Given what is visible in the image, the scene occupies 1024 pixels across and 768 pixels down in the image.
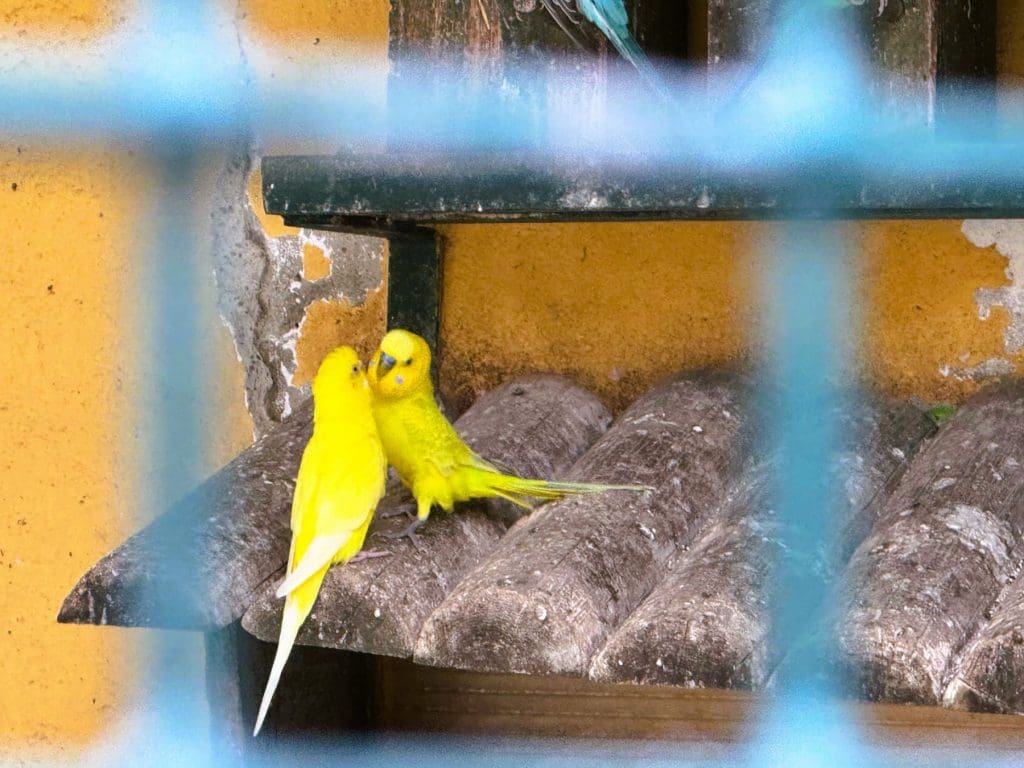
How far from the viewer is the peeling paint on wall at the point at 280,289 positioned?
187 cm

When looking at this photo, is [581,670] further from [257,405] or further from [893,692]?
[257,405]

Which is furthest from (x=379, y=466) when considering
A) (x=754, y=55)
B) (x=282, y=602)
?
(x=754, y=55)

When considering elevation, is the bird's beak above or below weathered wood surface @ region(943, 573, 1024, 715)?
above

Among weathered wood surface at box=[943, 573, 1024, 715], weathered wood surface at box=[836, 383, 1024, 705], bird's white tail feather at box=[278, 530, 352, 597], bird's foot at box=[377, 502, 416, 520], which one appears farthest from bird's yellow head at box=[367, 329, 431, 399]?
weathered wood surface at box=[943, 573, 1024, 715]

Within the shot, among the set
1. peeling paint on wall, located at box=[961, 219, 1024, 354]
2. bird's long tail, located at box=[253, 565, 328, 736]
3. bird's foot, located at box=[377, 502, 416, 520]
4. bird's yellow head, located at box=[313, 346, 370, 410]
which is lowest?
bird's long tail, located at box=[253, 565, 328, 736]

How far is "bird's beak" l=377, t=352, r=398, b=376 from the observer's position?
4.96 ft

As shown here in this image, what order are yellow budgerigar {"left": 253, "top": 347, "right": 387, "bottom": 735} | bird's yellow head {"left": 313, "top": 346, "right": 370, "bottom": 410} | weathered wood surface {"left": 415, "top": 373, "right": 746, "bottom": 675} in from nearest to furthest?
1. weathered wood surface {"left": 415, "top": 373, "right": 746, "bottom": 675}
2. yellow budgerigar {"left": 253, "top": 347, "right": 387, "bottom": 735}
3. bird's yellow head {"left": 313, "top": 346, "right": 370, "bottom": 410}

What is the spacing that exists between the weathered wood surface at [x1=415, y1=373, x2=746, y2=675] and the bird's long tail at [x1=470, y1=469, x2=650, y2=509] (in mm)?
14

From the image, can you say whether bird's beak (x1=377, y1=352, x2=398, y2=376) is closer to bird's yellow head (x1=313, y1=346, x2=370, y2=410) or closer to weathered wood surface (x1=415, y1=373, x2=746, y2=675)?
bird's yellow head (x1=313, y1=346, x2=370, y2=410)

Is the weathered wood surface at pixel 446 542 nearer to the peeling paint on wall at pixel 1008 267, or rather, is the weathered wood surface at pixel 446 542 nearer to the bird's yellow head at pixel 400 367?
the bird's yellow head at pixel 400 367

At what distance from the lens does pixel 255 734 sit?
62.9 inches

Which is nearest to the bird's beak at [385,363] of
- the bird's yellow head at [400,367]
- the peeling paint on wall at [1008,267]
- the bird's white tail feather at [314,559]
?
the bird's yellow head at [400,367]

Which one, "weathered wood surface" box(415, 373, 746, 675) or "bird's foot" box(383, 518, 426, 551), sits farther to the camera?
"bird's foot" box(383, 518, 426, 551)

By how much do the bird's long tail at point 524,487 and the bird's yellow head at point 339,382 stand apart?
0.46ft
